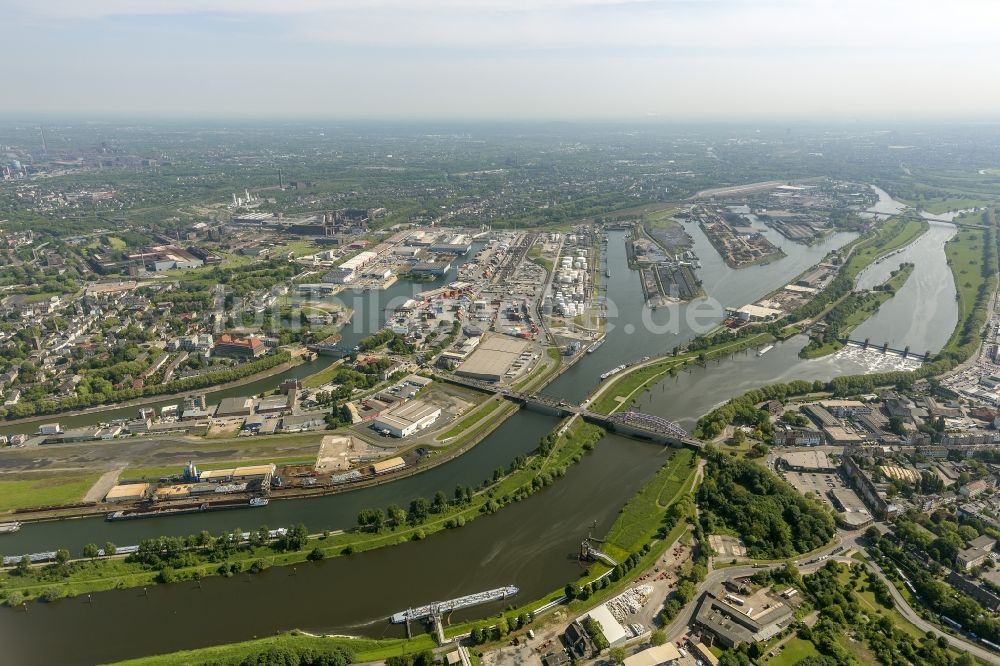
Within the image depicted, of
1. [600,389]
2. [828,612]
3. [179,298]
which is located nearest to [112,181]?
[179,298]

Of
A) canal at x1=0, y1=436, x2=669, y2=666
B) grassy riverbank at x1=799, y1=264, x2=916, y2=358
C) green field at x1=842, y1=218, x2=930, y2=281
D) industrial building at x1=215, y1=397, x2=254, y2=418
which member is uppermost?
green field at x1=842, y1=218, x2=930, y2=281

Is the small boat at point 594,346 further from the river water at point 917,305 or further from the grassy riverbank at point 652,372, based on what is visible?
the river water at point 917,305

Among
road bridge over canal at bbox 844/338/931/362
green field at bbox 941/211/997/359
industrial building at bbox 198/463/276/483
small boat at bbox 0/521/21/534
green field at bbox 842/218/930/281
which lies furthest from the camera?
green field at bbox 842/218/930/281

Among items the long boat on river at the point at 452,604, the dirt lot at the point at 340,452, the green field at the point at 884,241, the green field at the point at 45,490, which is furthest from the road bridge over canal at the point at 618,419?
the green field at the point at 884,241

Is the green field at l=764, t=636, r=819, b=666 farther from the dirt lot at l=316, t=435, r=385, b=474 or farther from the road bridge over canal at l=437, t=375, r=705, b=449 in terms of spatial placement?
the dirt lot at l=316, t=435, r=385, b=474

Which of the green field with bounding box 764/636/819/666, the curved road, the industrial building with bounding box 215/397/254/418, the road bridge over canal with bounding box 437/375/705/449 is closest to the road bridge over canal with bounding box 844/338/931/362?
the road bridge over canal with bounding box 437/375/705/449

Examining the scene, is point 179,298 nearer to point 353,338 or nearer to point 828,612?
point 353,338
